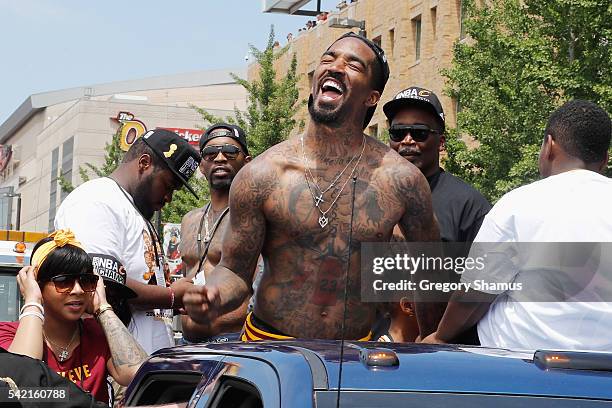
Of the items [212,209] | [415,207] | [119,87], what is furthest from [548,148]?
[119,87]

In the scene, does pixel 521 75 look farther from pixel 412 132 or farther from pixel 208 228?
pixel 412 132

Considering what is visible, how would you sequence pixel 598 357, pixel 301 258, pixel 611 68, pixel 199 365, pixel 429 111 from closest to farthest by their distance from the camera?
pixel 598 357 → pixel 199 365 → pixel 301 258 → pixel 429 111 → pixel 611 68

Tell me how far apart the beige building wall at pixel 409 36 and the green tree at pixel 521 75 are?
15.0 metres

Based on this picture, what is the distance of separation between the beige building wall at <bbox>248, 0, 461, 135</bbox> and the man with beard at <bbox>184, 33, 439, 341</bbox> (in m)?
35.2

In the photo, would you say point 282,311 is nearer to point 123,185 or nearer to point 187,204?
point 123,185

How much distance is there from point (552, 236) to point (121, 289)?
2.26 m

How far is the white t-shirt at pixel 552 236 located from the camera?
14.8 ft

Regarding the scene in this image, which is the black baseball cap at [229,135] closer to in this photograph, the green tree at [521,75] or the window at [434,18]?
the green tree at [521,75]

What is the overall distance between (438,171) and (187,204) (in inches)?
1100

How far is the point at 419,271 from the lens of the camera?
5.32 metres

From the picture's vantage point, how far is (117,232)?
20.7 ft

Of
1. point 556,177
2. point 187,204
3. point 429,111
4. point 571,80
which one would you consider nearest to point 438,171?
point 429,111

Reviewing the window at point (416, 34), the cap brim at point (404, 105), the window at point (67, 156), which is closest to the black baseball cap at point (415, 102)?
the cap brim at point (404, 105)

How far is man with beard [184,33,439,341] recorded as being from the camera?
17.0 feet
